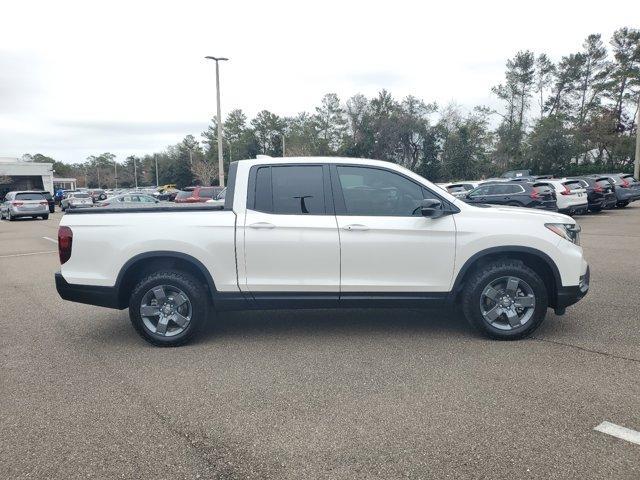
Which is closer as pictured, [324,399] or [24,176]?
[324,399]

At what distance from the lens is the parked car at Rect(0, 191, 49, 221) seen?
27.7 metres

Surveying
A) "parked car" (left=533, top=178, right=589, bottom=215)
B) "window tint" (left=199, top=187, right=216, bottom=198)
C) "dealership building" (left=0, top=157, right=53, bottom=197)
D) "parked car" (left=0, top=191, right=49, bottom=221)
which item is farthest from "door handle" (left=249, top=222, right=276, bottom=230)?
"dealership building" (left=0, top=157, right=53, bottom=197)

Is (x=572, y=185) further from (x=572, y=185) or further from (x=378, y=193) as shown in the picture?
(x=378, y=193)

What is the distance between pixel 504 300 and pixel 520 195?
13.9 m

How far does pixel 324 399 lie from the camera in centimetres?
393

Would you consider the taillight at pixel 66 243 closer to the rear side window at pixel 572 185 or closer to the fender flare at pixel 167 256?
the fender flare at pixel 167 256

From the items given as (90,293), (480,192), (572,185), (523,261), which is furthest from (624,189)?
(90,293)

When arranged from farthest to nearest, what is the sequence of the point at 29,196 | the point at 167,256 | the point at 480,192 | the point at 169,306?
the point at 29,196 < the point at 480,192 < the point at 169,306 < the point at 167,256

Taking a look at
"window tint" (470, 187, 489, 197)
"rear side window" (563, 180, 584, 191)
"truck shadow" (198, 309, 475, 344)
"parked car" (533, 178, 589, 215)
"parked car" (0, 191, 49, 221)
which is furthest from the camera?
"parked car" (0, 191, 49, 221)

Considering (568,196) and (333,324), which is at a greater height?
(568,196)

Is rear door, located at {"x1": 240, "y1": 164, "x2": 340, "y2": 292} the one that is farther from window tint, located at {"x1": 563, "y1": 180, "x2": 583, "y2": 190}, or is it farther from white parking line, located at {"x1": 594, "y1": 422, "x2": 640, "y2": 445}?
window tint, located at {"x1": 563, "y1": 180, "x2": 583, "y2": 190}

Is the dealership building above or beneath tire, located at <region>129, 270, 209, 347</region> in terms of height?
above

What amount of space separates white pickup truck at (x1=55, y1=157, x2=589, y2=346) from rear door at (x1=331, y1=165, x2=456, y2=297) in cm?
1

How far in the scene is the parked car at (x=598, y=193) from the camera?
2197 centimetres
